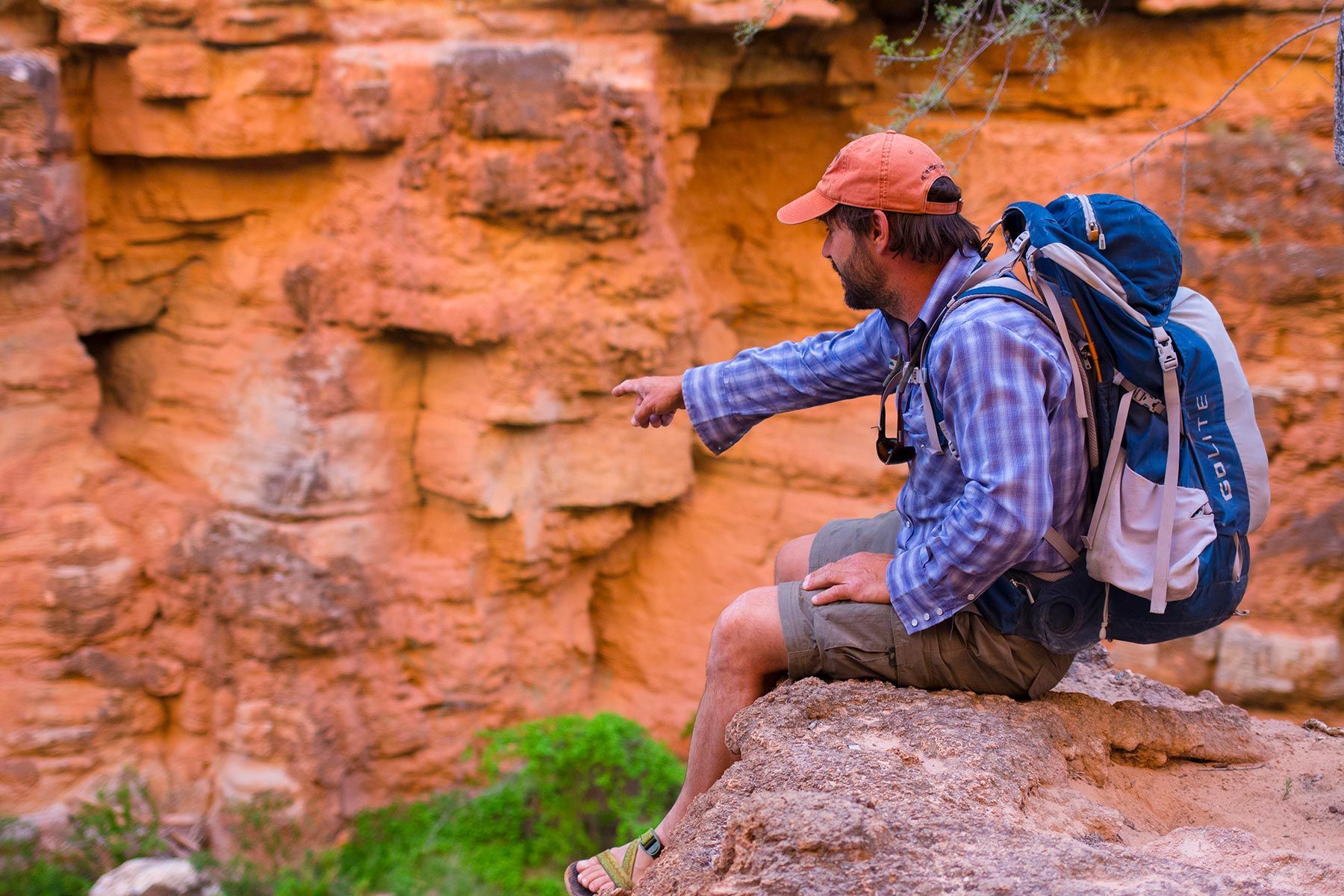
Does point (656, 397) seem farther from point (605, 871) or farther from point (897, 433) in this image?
point (605, 871)

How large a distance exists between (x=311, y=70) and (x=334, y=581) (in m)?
2.60

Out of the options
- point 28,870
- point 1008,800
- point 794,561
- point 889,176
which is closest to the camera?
point 1008,800

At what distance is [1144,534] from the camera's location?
7.25ft

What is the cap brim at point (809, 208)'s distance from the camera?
246 centimetres

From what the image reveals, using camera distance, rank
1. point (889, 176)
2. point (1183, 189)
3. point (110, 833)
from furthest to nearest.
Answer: point (110, 833) → point (1183, 189) → point (889, 176)

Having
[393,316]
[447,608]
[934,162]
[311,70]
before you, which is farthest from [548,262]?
[934,162]

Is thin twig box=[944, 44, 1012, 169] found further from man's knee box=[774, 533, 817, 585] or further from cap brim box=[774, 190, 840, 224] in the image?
A: man's knee box=[774, 533, 817, 585]

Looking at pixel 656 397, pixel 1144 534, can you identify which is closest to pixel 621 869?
pixel 656 397

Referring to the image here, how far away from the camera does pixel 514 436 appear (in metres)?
6.21

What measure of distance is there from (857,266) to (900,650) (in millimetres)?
822

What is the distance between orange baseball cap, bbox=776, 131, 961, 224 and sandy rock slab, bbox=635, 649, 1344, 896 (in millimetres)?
1021

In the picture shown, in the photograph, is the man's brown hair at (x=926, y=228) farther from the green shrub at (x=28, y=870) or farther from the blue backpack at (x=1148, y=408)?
the green shrub at (x=28, y=870)

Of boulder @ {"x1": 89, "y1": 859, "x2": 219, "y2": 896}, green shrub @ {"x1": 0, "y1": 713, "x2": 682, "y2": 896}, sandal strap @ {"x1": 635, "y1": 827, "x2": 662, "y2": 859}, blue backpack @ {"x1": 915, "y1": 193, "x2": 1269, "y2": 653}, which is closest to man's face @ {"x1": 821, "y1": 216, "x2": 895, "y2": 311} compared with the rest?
blue backpack @ {"x1": 915, "y1": 193, "x2": 1269, "y2": 653}

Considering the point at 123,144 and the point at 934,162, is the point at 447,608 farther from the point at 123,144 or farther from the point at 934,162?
the point at 934,162
